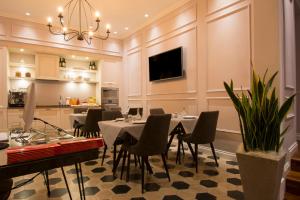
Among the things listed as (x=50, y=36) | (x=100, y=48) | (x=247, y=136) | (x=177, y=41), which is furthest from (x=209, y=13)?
(x=50, y=36)

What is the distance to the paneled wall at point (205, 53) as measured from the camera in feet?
11.7

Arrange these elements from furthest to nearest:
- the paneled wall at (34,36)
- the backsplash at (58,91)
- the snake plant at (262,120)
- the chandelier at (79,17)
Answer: the backsplash at (58,91) → the paneled wall at (34,36) → the chandelier at (79,17) → the snake plant at (262,120)

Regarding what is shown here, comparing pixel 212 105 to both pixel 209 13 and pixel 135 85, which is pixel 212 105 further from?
pixel 135 85

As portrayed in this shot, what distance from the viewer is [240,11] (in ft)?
11.5

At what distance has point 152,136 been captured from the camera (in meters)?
2.31

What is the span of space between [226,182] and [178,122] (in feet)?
3.72

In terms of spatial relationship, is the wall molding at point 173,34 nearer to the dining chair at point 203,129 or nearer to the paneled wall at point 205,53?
the paneled wall at point 205,53

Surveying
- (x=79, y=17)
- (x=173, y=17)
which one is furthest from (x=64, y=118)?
(x=173, y=17)

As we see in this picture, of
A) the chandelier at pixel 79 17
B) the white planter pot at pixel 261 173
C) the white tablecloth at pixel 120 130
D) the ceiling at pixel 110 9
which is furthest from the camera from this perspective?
the ceiling at pixel 110 9

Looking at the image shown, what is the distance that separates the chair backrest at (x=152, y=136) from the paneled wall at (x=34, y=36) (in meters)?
5.14

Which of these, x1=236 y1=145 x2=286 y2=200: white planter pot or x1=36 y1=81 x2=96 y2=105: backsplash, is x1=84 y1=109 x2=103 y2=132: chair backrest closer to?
x1=236 y1=145 x2=286 y2=200: white planter pot

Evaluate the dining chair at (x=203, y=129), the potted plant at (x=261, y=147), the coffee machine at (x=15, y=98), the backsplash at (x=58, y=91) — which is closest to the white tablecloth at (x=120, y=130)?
the dining chair at (x=203, y=129)

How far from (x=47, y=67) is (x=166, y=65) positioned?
374 centimetres

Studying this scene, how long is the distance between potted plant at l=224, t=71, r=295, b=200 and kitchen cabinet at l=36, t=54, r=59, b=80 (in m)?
5.81
